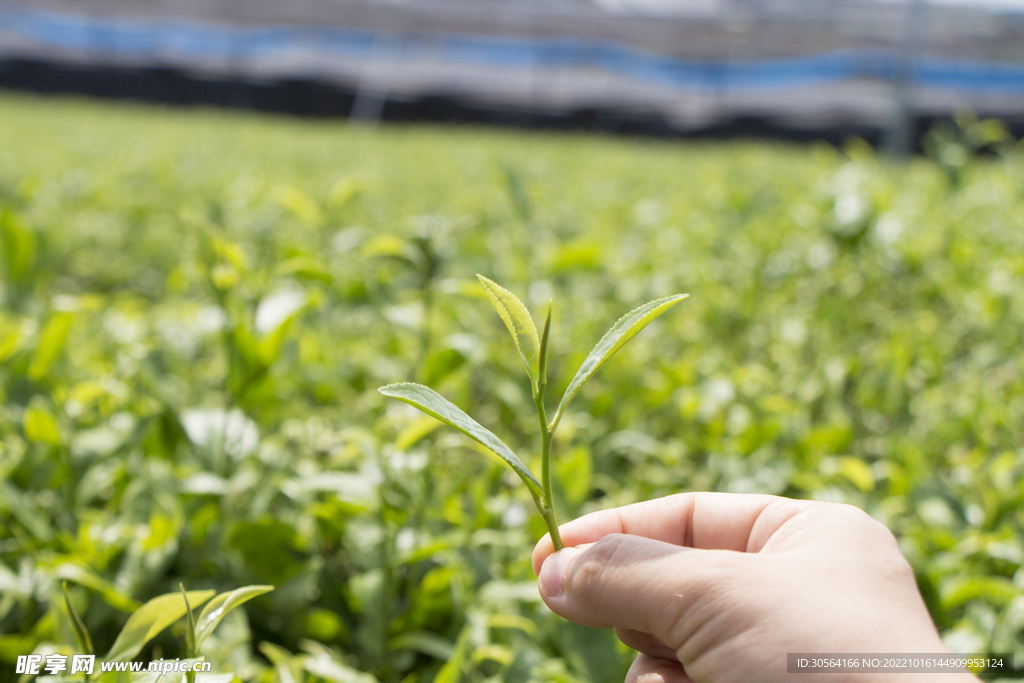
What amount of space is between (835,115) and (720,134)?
3474 mm

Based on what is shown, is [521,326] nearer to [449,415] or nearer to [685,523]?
[449,415]

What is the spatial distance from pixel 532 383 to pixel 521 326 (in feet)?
0.18

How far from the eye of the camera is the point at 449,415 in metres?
0.53

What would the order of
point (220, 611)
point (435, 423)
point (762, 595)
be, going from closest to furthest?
point (762, 595)
point (220, 611)
point (435, 423)

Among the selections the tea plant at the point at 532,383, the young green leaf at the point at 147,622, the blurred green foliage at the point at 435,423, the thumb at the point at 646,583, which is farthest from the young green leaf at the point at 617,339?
the young green leaf at the point at 147,622

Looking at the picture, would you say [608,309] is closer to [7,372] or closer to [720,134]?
[7,372]

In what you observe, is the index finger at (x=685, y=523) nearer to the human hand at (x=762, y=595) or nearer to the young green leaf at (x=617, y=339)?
the human hand at (x=762, y=595)

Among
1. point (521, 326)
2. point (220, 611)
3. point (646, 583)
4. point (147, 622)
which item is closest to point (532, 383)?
point (521, 326)

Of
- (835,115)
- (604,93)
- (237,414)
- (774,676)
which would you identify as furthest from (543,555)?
(604,93)

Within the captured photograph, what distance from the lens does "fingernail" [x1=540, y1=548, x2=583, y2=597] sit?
0.60 metres

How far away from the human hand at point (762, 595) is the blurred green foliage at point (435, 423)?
27cm

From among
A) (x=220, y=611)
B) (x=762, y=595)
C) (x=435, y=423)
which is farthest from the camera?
(x=435, y=423)

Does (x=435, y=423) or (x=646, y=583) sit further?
(x=435, y=423)

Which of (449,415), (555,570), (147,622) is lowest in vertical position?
(147,622)
